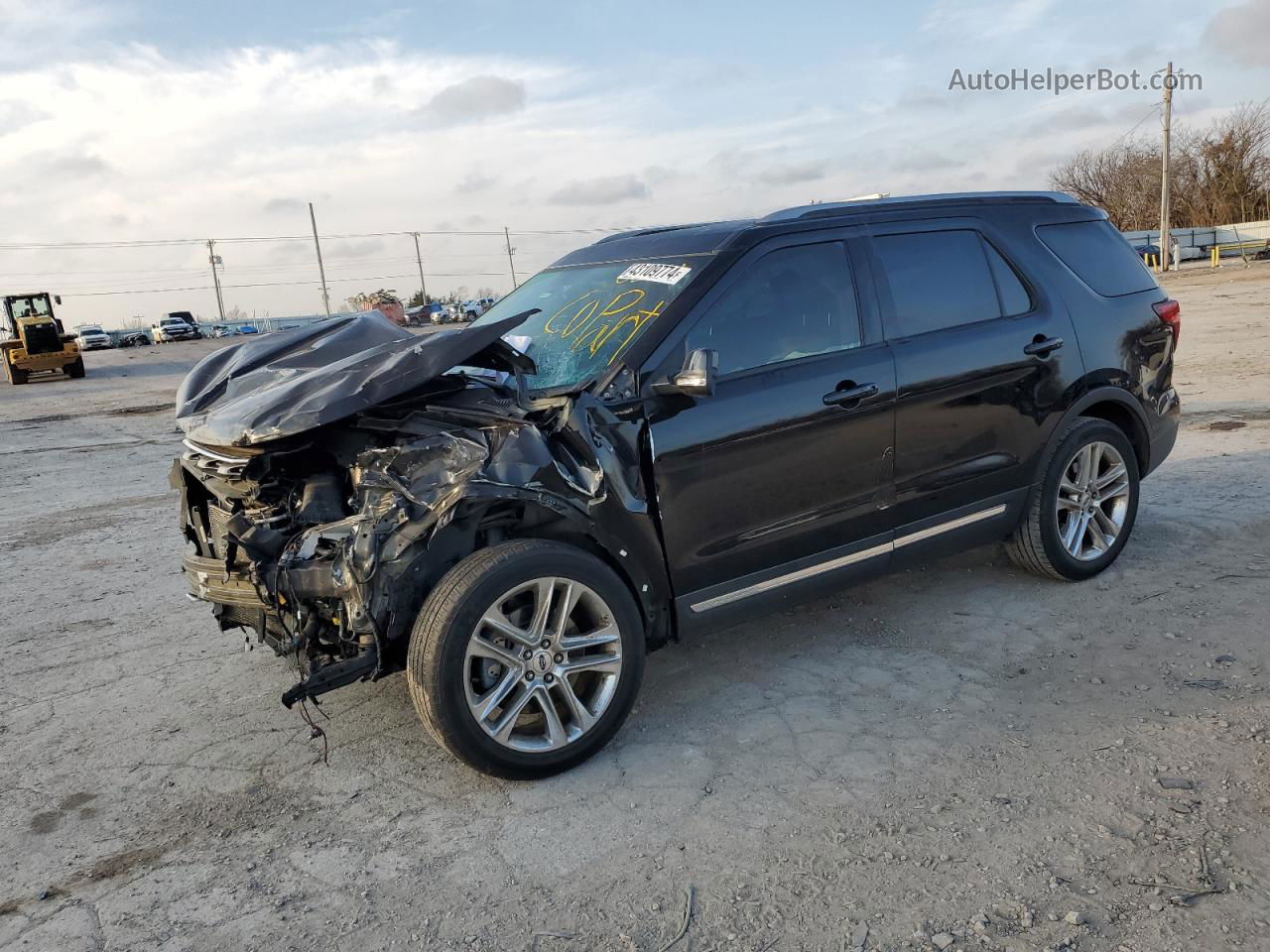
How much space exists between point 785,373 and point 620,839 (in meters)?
1.92

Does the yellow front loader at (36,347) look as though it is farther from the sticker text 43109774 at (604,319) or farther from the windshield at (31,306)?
the sticker text 43109774 at (604,319)

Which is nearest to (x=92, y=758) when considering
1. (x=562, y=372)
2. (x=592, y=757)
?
(x=592, y=757)

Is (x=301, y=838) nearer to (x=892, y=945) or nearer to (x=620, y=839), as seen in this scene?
→ (x=620, y=839)

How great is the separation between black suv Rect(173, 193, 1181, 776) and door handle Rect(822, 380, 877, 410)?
12 mm

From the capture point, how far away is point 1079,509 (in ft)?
16.5

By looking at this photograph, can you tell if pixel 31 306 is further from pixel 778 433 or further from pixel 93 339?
pixel 778 433

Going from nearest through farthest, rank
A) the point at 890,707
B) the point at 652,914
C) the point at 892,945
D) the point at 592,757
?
the point at 892,945 → the point at 652,914 → the point at 592,757 → the point at 890,707

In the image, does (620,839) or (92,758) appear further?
(92,758)

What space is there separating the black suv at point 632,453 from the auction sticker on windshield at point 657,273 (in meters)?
0.02

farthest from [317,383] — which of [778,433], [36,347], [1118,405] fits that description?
[36,347]

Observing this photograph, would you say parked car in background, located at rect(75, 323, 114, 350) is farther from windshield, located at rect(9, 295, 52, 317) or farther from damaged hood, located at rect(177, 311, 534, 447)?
damaged hood, located at rect(177, 311, 534, 447)

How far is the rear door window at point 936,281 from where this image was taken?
4336 millimetres

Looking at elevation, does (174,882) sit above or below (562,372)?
below

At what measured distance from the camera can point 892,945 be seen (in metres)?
2.53
